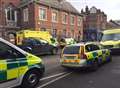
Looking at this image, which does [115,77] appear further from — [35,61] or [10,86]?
[10,86]

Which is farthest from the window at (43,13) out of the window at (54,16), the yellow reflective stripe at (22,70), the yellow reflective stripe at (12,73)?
the yellow reflective stripe at (12,73)

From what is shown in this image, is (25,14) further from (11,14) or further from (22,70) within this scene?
(22,70)

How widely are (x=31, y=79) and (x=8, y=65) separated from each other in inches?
55.0

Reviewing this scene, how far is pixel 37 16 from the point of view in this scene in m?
35.0

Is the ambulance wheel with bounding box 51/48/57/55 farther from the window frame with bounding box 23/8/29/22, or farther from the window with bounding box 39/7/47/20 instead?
the window frame with bounding box 23/8/29/22

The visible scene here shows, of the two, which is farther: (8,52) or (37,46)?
(37,46)

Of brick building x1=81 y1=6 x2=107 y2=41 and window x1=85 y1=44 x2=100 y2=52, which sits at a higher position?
brick building x1=81 y1=6 x2=107 y2=41

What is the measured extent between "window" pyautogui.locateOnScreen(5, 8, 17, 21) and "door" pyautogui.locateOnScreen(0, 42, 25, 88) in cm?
2841

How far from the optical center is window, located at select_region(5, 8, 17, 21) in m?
35.1

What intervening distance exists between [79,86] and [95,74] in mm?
2399

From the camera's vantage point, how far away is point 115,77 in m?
9.89

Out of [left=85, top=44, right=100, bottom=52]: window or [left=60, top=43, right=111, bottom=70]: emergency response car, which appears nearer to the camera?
[left=60, top=43, right=111, bottom=70]: emergency response car

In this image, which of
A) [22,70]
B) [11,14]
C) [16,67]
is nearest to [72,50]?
[22,70]

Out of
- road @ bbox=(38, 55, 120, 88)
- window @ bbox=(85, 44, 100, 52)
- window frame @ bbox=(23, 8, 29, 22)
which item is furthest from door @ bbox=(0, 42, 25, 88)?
window frame @ bbox=(23, 8, 29, 22)
